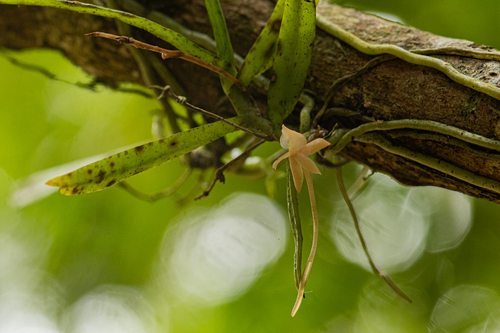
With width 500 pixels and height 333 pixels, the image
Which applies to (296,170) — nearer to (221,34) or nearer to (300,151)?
(300,151)

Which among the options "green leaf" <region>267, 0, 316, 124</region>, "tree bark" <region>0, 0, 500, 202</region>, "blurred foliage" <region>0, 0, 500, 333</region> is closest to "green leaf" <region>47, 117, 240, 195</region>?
"green leaf" <region>267, 0, 316, 124</region>

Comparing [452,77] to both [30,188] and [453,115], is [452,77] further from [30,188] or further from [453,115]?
[30,188]

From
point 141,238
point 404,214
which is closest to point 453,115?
point 404,214

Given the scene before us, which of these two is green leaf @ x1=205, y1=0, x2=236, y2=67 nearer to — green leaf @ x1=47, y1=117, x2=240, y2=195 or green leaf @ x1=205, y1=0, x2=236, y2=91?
green leaf @ x1=205, y1=0, x2=236, y2=91

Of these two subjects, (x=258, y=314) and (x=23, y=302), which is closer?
(x=258, y=314)

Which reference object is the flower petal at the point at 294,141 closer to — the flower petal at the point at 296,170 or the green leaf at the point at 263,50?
the flower petal at the point at 296,170

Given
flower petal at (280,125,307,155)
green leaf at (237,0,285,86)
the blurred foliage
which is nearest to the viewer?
flower petal at (280,125,307,155)

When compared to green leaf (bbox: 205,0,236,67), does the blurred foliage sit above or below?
below

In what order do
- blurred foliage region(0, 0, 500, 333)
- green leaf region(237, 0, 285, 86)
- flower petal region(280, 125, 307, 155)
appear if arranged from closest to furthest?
flower petal region(280, 125, 307, 155) → green leaf region(237, 0, 285, 86) → blurred foliage region(0, 0, 500, 333)
